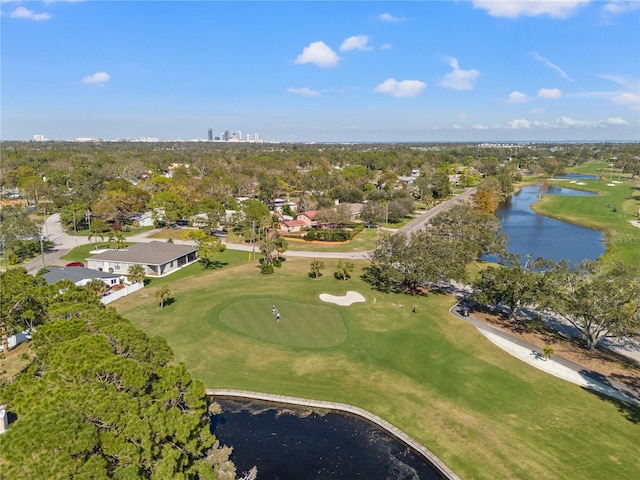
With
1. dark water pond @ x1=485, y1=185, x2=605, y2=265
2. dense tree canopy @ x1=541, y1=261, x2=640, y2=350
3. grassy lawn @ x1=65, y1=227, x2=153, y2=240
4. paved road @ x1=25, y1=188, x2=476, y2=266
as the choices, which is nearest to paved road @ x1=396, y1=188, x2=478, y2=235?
paved road @ x1=25, y1=188, x2=476, y2=266

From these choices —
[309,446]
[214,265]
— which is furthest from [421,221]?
[309,446]

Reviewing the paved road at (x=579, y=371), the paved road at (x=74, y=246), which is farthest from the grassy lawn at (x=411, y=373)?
the paved road at (x=74, y=246)

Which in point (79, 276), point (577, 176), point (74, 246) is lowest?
point (74, 246)

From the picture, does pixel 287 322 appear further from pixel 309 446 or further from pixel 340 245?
pixel 340 245

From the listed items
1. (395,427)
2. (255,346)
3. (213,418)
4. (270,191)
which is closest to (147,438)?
(213,418)

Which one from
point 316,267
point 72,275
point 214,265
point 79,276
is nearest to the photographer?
point 72,275

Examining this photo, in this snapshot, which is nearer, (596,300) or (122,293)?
(596,300)

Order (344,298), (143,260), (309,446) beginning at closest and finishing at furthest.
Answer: (309,446), (344,298), (143,260)
